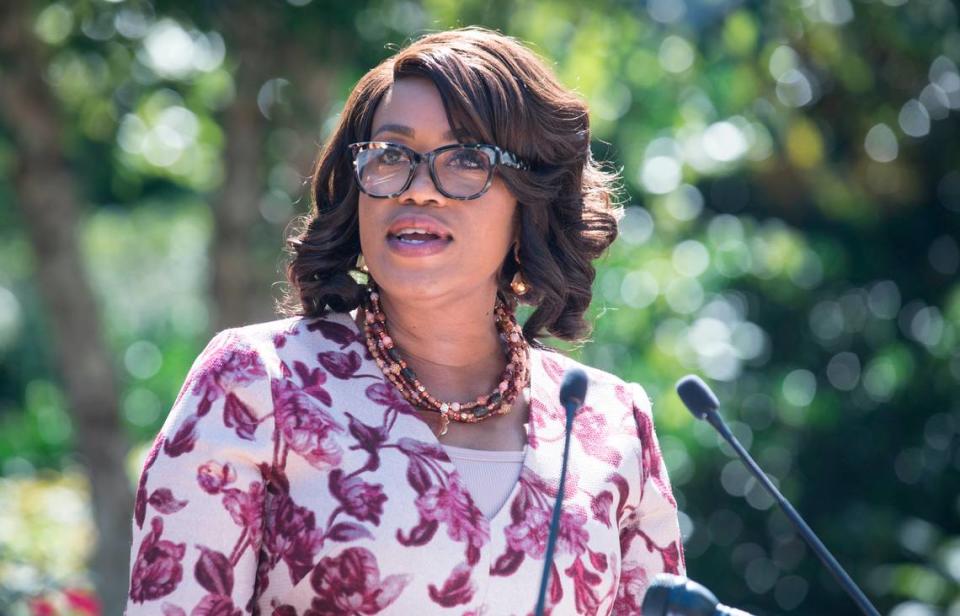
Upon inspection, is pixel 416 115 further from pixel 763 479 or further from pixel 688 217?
pixel 688 217

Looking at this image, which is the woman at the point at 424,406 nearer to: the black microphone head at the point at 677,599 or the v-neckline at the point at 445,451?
the v-neckline at the point at 445,451

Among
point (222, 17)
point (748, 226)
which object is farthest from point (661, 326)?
point (222, 17)

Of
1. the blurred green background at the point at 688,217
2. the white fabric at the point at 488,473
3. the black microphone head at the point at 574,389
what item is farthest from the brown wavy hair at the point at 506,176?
the blurred green background at the point at 688,217

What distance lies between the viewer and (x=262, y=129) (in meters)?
7.13

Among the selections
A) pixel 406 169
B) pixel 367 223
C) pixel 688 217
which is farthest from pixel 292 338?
pixel 688 217

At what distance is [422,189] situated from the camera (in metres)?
2.58

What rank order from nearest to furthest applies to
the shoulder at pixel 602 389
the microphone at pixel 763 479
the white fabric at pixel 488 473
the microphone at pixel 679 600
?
the microphone at pixel 679 600 → the microphone at pixel 763 479 → the white fabric at pixel 488 473 → the shoulder at pixel 602 389

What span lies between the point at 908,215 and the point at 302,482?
9.08 m

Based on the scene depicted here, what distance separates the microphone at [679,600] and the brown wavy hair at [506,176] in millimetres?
890

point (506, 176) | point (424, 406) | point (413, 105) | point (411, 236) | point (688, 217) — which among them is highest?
point (413, 105)

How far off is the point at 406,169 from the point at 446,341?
13.3 inches

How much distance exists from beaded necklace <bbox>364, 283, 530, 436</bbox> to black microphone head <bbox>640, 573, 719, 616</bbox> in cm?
63

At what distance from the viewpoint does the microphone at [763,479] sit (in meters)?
2.14

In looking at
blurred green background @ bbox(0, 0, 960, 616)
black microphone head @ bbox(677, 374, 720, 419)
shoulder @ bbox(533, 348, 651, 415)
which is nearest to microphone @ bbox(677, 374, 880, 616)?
black microphone head @ bbox(677, 374, 720, 419)
